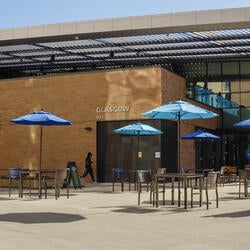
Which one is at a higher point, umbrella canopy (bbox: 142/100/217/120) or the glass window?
the glass window

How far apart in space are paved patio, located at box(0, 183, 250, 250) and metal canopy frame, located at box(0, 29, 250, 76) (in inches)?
524

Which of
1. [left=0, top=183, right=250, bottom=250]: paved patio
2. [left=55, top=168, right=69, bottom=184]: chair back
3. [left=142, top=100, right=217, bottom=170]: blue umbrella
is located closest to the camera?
[left=0, top=183, right=250, bottom=250]: paved patio

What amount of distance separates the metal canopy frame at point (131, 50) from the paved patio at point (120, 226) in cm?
1330

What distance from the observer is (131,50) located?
Answer: 2856cm

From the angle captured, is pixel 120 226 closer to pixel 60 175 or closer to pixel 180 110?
pixel 180 110

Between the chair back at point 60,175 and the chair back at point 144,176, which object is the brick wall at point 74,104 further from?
the chair back at point 144,176

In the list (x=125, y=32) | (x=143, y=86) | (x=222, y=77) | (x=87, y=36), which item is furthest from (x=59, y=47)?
A: (x=222, y=77)

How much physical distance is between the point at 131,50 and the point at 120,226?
2033 cm

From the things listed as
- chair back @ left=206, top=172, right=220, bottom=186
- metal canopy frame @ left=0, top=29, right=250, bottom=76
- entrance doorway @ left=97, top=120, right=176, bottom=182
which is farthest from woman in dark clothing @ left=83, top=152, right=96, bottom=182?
chair back @ left=206, top=172, right=220, bottom=186

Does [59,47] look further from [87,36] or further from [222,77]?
[222,77]

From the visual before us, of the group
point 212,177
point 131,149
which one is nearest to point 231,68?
point 131,149

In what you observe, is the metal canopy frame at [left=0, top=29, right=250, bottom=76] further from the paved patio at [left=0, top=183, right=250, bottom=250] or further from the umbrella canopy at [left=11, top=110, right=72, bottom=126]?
the paved patio at [left=0, top=183, right=250, bottom=250]

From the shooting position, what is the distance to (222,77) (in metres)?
32.4

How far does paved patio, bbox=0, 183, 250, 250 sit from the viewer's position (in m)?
7.21
